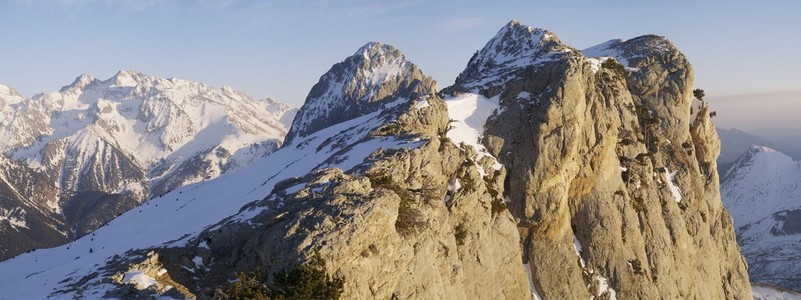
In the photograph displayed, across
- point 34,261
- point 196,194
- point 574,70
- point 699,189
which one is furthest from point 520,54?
point 34,261

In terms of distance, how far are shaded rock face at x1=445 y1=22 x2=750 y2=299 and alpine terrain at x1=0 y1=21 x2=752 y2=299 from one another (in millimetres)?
214

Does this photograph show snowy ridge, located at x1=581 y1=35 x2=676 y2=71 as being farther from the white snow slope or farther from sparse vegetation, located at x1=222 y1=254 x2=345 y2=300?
sparse vegetation, located at x1=222 y1=254 x2=345 y2=300

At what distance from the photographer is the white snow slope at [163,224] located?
144ft

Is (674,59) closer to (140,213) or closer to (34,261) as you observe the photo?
(140,213)

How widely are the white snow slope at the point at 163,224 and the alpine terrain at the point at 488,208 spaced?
0.44 m

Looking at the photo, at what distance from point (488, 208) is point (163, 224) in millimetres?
36985

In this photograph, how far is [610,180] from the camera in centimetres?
6353

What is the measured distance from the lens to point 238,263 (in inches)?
1438

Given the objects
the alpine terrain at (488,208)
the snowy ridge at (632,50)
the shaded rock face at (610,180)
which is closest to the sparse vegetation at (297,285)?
the alpine terrain at (488,208)

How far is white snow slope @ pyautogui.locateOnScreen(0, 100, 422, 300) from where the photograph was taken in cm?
4394

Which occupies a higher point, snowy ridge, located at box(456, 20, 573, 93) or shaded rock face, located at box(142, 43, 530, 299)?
snowy ridge, located at box(456, 20, 573, 93)

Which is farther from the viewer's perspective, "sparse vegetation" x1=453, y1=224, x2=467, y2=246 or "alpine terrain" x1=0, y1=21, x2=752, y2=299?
"sparse vegetation" x1=453, y1=224, x2=467, y2=246

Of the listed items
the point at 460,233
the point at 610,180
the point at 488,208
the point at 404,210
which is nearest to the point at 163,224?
the point at 460,233

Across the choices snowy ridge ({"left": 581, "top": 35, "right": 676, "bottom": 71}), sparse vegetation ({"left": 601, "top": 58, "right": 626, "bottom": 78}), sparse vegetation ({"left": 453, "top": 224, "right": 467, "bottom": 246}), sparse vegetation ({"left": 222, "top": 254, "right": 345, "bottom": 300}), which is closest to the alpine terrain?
sparse vegetation ({"left": 453, "top": 224, "right": 467, "bottom": 246})
